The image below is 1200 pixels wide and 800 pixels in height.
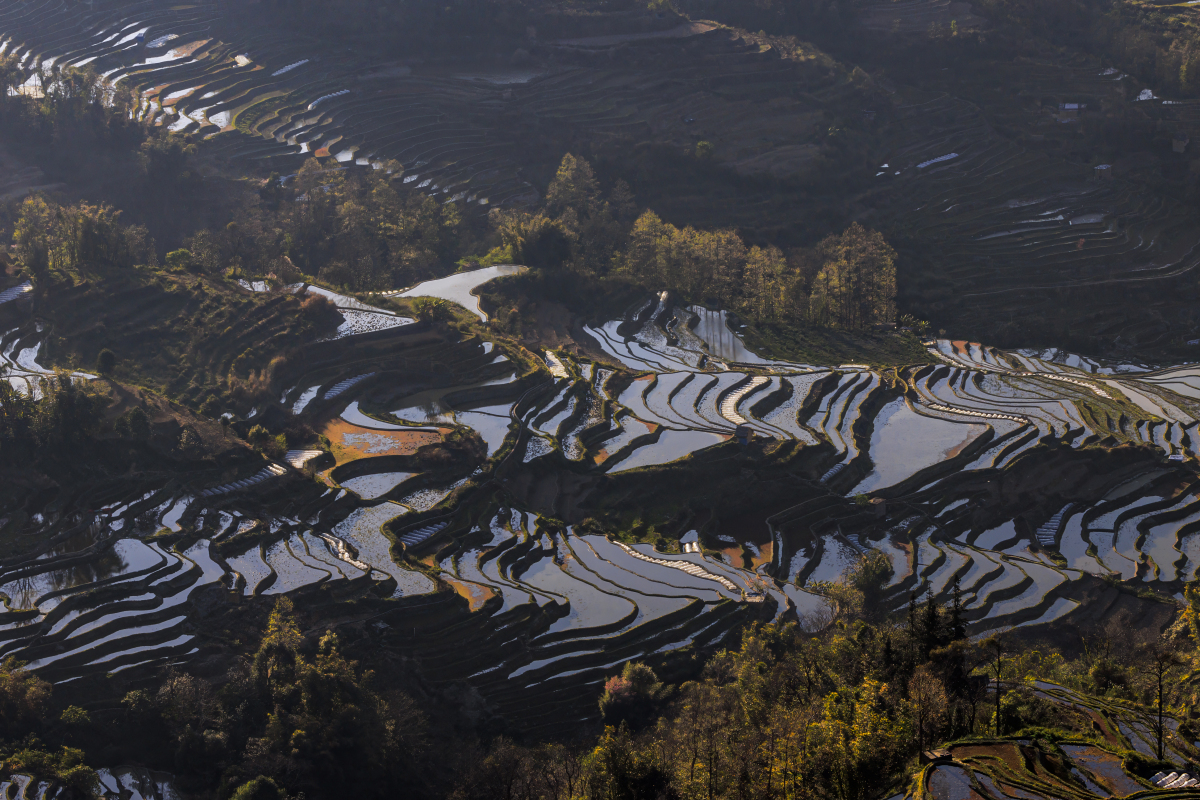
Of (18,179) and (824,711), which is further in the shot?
(18,179)

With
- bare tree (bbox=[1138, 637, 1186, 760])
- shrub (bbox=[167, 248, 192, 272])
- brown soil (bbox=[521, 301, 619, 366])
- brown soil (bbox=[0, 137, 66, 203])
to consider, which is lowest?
bare tree (bbox=[1138, 637, 1186, 760])

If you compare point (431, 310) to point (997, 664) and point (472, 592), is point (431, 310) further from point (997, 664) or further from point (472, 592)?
point (997, 664)

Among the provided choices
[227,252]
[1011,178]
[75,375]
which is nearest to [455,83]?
[227,252]

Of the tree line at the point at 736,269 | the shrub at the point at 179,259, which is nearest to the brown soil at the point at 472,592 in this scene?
the shrub at the point at 179,259

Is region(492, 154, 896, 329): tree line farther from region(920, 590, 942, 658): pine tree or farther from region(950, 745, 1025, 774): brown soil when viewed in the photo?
region(950, 745, 1025, 774): brown soil

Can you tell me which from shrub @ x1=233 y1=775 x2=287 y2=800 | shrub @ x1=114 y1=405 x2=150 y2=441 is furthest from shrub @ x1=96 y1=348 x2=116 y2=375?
shrub @ x1=233 y1=775 x2=287 y2=800

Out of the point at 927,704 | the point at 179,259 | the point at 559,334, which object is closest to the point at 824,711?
the point at 927,704
